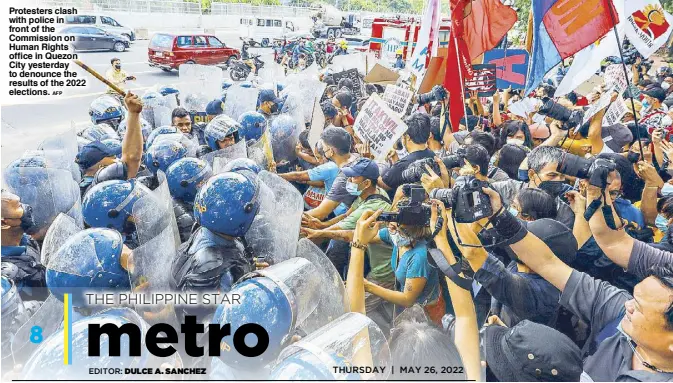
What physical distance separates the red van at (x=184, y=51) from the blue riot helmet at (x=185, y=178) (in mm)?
18248

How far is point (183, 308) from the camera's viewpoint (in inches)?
86.6

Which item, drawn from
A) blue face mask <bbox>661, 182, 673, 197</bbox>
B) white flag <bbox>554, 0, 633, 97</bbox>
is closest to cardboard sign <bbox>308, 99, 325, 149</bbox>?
white flag <bbox>554, 0, 633, 97</bbox>

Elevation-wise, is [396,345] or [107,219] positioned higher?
[107,219]

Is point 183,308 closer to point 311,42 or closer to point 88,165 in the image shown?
point 88,165

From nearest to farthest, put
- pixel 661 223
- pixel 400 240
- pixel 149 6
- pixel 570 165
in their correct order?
pixel 400 240 < pixel 570 165 < pixel 661 223 < pixel 149 6

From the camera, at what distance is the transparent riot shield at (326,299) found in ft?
6.78

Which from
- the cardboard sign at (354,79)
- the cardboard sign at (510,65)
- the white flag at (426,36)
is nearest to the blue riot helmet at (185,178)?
the white flag at (426,36)

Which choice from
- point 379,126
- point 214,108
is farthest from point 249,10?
point 379,126

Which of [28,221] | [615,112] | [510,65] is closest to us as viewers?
[28,221]

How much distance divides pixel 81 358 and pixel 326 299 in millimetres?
902

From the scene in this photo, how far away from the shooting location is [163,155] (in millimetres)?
3996

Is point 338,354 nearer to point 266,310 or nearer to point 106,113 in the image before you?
point 266,310

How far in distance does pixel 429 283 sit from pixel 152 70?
67.6 ft

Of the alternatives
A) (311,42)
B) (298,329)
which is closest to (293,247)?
(298,329)
